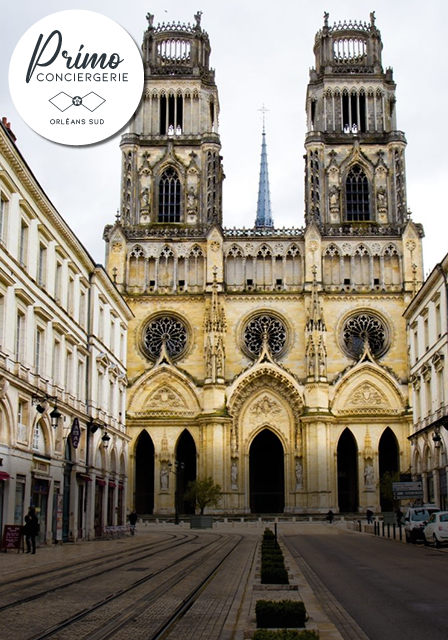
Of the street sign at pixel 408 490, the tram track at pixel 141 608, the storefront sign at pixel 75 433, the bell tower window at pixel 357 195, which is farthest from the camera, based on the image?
the bell tower window at pixel 357 195

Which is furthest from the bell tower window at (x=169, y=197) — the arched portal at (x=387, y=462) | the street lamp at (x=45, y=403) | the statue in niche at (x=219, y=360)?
the street lamp at (x=45, y=403)

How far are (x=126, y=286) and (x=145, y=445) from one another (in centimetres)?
1410

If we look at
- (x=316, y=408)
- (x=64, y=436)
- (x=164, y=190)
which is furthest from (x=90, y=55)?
(x=164, y=190)

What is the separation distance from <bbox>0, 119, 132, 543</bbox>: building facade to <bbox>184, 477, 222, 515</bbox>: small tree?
15932 millimetres

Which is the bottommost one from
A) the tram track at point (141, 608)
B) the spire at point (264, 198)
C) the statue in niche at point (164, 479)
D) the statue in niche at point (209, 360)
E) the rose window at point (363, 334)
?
the tram track at point (141, 608)

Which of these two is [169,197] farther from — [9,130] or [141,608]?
[141,608]

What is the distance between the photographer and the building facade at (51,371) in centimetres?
3066

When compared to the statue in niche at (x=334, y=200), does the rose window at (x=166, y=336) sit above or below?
below

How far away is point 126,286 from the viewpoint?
75.3m

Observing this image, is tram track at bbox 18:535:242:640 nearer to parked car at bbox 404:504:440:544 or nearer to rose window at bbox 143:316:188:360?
parked car at bbox 404:504:440:544

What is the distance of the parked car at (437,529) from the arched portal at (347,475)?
4213 cm

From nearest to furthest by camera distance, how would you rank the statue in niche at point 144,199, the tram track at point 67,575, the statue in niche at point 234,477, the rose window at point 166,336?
the tram track at point 67,575, the statue in niche at point 234,477, the rose window at point 166,336, the statue in niche at point 144,199

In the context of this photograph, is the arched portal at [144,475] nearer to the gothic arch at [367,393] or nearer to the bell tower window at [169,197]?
the gothic arch at [367,393]

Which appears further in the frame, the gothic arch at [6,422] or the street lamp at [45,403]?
the street lamp at [45,403]
